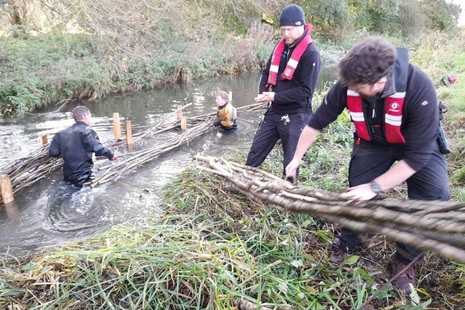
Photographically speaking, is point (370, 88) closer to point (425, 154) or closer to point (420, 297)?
point (425, 154)

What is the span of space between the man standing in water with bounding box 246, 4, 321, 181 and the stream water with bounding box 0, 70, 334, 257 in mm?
1551

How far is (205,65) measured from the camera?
15922mm

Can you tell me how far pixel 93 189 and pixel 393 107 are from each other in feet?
13.5

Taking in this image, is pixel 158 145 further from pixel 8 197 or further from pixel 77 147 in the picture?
pixel 8 197

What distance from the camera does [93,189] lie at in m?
5.14

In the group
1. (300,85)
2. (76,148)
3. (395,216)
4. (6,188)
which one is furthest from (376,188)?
(6,188)

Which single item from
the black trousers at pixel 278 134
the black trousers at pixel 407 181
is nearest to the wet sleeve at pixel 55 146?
the black trousers at pixel 278 134

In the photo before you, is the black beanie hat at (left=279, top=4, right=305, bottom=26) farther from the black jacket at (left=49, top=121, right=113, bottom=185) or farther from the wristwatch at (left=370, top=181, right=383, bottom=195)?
the black jacket at (left=49, top=121, right=113, bottom=185)

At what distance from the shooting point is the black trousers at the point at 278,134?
12.2ft

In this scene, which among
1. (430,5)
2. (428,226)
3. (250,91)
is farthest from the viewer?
(430,5)

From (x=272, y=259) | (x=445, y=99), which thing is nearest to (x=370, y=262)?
(x=272, y=259)

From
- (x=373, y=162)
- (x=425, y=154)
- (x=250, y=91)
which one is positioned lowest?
(x=250, y=91)

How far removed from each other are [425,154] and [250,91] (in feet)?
39.0

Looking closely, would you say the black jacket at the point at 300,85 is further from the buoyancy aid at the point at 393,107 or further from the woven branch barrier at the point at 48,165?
the woven branch barrier at the point at 48,165
